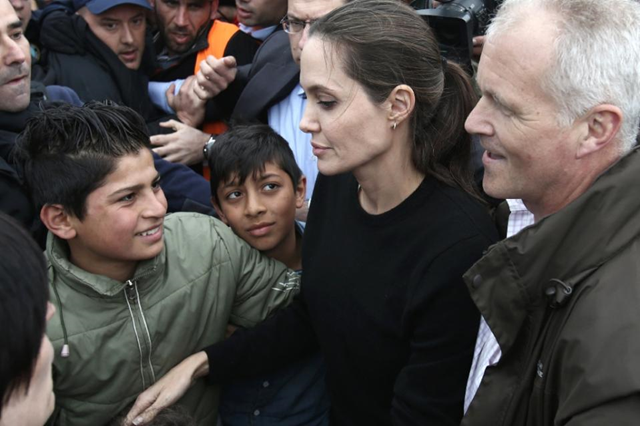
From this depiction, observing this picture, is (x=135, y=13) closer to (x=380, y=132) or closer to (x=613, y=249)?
(x=380, y=132)

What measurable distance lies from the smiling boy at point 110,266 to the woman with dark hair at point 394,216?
157 mm

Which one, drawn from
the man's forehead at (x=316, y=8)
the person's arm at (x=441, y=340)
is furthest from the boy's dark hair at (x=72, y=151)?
the person's arm at (x=441, y=340)

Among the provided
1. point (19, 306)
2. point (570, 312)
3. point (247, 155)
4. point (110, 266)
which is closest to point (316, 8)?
point (247, 155)

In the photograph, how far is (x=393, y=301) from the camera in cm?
178

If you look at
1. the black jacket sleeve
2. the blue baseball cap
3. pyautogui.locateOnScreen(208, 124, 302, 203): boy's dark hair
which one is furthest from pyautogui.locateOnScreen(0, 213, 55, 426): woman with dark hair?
the blue baseball cap

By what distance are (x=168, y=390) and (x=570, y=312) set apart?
1229 millimetres

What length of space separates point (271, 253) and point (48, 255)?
31.9 inches

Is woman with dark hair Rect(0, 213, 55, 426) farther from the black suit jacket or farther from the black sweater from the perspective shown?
the black suit jacket

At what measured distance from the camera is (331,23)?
1.84 meters

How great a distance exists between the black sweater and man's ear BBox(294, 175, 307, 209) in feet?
1.36

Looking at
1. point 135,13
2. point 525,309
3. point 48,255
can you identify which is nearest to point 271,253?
point 48,255

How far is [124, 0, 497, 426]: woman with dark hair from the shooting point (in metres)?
1.71

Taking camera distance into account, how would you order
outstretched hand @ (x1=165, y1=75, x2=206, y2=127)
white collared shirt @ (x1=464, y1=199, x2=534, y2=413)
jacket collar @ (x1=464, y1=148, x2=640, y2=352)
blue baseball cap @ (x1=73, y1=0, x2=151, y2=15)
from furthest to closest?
blue baseball cap @ (x1=73, y1=0, x2=151, y2=15) < outstretched hand @ (x1=165, y1=75, x2=206, y2=127) < white collared shirt @ (x1=464, y1=199, x2=534, y2=413) < jacket collar @ (x1=464, y1=148, x2=640, y2=352)

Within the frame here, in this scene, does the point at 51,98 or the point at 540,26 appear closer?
the point at 540,26
